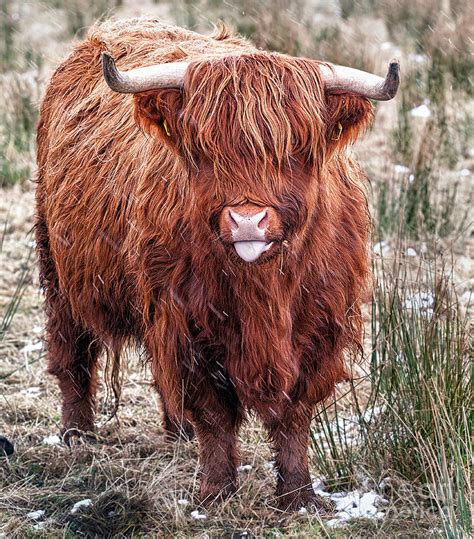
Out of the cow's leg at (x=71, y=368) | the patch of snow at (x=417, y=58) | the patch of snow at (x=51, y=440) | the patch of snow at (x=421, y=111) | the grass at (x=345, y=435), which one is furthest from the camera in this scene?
the patch of snow at (x=417, y=58)

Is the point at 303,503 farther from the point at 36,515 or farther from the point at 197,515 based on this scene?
the point at 36,515

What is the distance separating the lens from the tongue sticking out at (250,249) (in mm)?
2820

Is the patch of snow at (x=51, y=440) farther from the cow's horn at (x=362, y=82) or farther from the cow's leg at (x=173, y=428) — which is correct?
the cow's horn at (x=362, y=82)

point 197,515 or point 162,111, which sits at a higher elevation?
point 162,111

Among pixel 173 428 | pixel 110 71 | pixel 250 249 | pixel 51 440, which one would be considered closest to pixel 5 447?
pixel 51 440

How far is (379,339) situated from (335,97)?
0.97m

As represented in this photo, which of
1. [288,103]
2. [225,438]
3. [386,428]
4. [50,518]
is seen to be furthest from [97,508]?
[288,103]

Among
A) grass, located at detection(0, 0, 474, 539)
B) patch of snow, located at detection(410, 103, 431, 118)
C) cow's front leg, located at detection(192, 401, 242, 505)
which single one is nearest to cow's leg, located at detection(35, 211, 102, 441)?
grass, located at detection(0, 0, 474, 539)

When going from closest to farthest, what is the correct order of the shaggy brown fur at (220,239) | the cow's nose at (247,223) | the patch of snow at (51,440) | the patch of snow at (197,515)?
the cow's nose at (247,223) < the shaggy brown fur at (220,239) < the patch of snow at (197,515) < the patch of snow at (51,440)

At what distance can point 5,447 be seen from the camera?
403 cm

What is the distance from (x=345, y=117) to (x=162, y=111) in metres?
0.57

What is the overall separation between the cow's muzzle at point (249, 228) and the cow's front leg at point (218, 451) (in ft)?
2.85

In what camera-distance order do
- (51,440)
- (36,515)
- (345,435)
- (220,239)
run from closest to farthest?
(220,239) → (36,515) → (345,435) → (51,440)

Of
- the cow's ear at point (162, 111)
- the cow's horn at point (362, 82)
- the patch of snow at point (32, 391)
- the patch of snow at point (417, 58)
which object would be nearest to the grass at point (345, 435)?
the patch of snow at point (32, 391)
